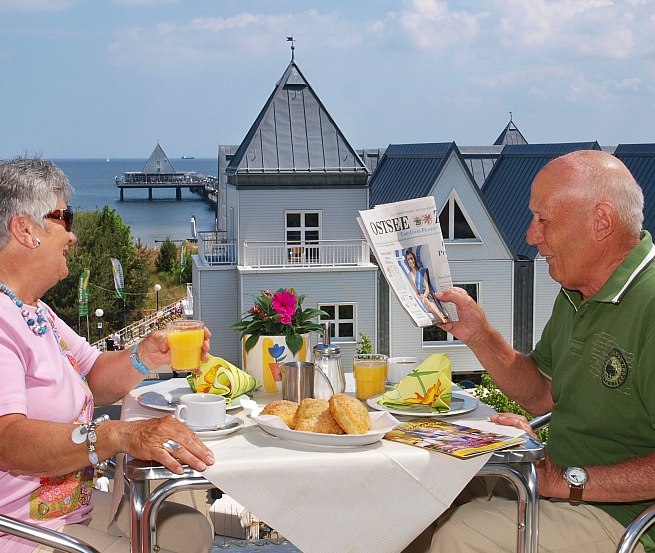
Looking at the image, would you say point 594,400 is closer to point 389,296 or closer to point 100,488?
point 100,488

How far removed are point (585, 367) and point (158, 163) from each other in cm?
10048

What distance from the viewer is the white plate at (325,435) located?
68.2 inches

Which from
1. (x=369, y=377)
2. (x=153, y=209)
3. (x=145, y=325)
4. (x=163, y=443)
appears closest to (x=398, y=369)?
(x=369, y=377)

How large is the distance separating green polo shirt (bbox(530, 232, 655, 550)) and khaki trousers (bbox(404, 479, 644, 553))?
6 centimetres

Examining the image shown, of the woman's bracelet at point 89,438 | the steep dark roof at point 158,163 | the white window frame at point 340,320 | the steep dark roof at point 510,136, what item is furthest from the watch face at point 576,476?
the steep dark roof at point 158,163

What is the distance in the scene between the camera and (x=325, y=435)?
68.2 inches

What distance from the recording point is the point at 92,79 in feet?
337

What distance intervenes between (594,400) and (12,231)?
1308 millimetres

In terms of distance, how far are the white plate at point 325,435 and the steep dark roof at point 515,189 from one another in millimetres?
13753

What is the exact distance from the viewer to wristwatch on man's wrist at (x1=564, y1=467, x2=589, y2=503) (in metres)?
1.87

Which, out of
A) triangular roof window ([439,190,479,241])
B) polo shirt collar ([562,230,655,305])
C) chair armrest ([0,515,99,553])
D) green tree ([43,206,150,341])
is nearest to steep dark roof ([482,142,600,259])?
triangular roof window ([439,190,479,241])

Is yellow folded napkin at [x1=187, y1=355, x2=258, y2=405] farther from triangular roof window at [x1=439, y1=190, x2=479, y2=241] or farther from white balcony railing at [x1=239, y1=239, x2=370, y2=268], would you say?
triangular roof window at [x1=439, y1=190, x2=479, y2=241]

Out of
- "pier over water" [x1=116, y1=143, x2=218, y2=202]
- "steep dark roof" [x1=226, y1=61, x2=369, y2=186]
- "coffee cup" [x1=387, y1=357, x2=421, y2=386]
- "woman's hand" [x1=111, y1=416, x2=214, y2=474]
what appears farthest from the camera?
"pier over water" [x1=116, y1=143, x2=218, y2=202]

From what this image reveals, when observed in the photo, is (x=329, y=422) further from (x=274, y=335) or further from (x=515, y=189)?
(x=515, y=189)
